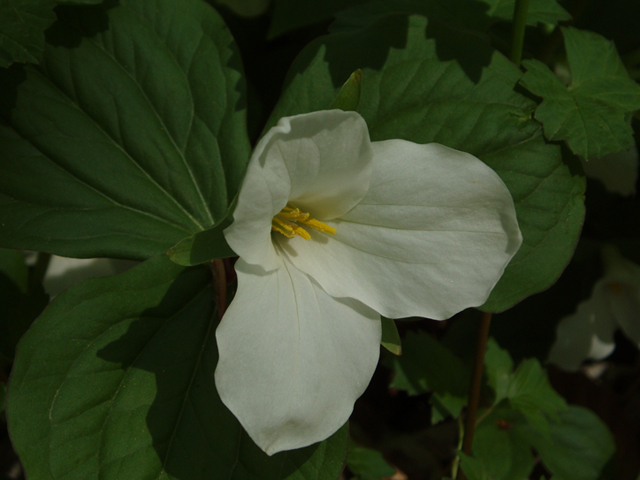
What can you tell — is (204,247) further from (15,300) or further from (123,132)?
(15,300)

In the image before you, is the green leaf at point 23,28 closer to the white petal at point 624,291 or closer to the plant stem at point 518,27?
the plant stem at point 518,27

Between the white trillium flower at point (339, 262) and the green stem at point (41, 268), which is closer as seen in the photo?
the white trillium flower at point (339, 262)

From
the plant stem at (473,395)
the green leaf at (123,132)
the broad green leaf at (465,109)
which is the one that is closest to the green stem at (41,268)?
the green leaf at (123,132)

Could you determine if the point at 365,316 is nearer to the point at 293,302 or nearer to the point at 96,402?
the point at 293,302

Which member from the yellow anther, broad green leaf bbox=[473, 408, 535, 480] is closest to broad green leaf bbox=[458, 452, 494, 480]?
broad green leaf bbox=[473, 408, 535, 480]

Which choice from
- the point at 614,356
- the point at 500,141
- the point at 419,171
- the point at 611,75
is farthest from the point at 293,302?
the point at 614,356

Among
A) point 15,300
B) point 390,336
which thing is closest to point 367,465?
point 390,336
